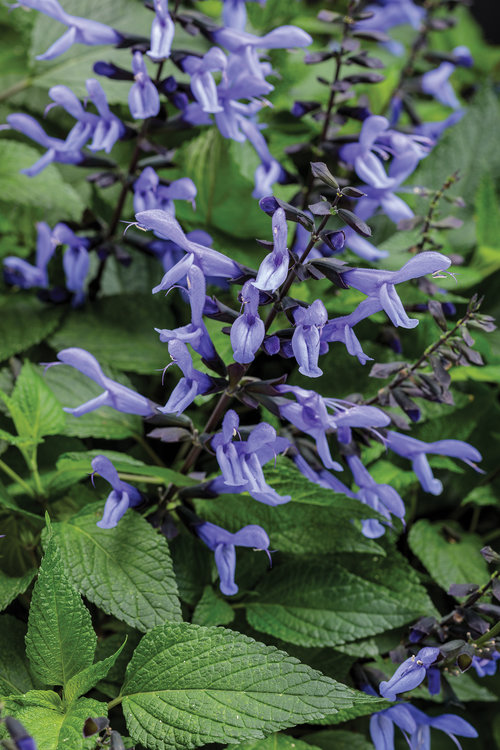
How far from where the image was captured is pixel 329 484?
0.71m

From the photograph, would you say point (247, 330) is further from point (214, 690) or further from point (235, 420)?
point (214, 690)

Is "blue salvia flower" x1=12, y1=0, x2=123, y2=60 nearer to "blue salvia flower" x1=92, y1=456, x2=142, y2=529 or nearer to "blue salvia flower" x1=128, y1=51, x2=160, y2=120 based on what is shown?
"blue salvia flower" x1=128, y1=51, x2=160, y2=120

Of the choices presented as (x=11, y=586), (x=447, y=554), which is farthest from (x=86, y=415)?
(x=447, y=554)

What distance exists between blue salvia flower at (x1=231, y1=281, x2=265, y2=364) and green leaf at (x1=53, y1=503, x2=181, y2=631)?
200mm

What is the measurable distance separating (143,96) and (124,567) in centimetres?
48

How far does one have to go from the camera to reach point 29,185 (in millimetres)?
930

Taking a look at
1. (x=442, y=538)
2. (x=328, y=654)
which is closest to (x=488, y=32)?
(x=442, y=538)

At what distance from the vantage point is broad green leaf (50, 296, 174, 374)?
0.86 meters

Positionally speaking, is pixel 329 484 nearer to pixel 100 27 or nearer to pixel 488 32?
pixel 100 27

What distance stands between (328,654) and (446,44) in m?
1.38

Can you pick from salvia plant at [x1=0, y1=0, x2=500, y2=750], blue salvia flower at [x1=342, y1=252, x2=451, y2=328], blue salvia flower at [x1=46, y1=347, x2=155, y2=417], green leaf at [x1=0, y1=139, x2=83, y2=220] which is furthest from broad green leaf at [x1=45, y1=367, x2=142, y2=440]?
blue salvia flower at [x1=342, y1=252, x2=451, y2=328]

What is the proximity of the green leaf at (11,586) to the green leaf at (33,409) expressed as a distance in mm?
132

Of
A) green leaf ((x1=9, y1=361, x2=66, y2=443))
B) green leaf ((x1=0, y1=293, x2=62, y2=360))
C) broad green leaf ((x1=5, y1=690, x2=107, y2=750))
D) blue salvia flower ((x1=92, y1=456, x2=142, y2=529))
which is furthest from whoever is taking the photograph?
green leaf ((x1=0, y1=293, x2=62, y2=360))

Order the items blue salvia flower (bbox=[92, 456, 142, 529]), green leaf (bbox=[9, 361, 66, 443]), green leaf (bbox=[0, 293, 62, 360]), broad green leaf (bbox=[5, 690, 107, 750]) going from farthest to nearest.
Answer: green leaf (bbox=[0, 293, 62, 360]) < green leaf (bbox=[9, 361, 66, 443]) < blue salvia flower (bbox=[92, 456, 142, 529]) < broad green leaf (bbox=[5, 690, 107, 750])
